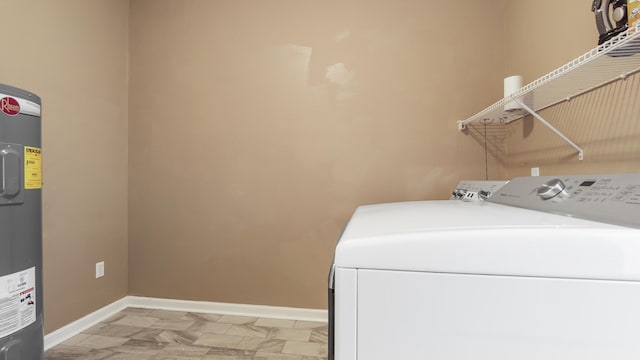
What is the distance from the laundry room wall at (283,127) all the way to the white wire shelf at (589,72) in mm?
682

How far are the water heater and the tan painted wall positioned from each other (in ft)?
1.75

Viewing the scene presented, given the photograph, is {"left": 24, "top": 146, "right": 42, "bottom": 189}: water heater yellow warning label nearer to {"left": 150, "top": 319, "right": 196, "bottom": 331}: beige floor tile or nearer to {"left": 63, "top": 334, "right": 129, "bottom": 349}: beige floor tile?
{"left": 63, "top": 334, "right": 129, "bottom": 349}: beige floor tile

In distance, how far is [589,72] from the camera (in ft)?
3.56

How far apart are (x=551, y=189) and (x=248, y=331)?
1803 mm

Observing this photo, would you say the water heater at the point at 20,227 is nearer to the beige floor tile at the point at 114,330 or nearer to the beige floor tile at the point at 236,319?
the beige floor tile at the point at 114,330

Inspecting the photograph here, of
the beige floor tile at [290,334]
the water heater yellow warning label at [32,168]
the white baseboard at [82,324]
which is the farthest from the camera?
the beige floor tile at [290,334]

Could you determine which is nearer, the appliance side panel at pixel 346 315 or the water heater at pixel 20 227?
the appliance side panel at pixel 346 315

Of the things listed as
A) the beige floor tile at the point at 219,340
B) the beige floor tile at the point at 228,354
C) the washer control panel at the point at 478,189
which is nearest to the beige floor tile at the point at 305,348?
the beige floor tile at the point at 228,354

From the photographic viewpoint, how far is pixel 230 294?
2.26 meters

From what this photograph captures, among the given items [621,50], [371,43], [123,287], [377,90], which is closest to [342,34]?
[371,43]

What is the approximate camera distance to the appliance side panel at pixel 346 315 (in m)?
0.56

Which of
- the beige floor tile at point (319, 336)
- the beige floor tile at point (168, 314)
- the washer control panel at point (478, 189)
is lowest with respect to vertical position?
the beige floor tile at point (319, 336)

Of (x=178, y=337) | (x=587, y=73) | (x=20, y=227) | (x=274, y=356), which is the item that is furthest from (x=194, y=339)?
(x=587, y=73)

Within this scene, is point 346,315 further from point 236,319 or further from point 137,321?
point 137,321
